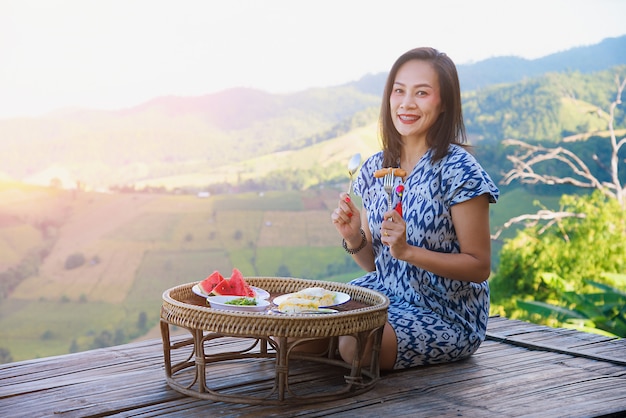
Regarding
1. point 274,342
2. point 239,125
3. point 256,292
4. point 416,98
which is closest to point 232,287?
point 256,292

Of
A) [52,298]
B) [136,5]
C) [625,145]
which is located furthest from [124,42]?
[625,145]

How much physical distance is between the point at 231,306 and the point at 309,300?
10.4 inches

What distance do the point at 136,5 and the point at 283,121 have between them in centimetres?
339

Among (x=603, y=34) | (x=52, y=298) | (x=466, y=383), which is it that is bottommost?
Answer: (x=52, y=298)

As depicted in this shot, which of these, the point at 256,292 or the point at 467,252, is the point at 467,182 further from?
the point at 256,292

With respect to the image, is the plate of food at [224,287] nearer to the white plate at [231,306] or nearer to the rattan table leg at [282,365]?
the white plate at [231,306]

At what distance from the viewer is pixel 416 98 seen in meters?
2.94

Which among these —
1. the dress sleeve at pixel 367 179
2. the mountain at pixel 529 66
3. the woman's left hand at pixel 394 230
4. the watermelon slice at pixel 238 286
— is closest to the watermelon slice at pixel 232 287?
the watermelon slice at pixel 238 286

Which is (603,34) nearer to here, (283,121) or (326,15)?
(326,15)

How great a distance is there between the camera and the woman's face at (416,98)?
9.64 ft

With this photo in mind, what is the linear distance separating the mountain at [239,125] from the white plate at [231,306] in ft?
32.5

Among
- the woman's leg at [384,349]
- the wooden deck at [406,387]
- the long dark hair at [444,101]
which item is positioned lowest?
the wooden deck at [406,387]

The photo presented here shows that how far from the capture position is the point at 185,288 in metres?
2.74

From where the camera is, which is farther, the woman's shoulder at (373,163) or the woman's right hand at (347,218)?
the woman's shoulder at (373,163)
